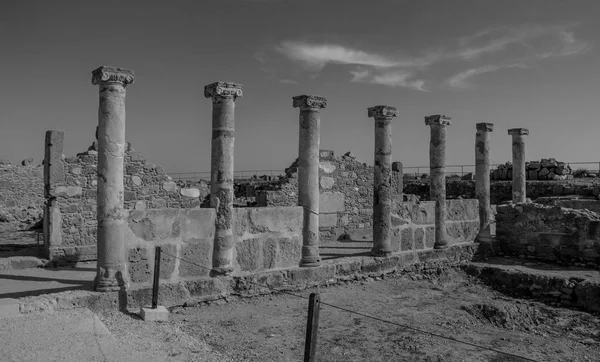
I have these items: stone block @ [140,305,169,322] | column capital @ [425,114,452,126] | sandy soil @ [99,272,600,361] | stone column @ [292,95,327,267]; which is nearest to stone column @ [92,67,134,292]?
stone block @ [140,305,169,322]

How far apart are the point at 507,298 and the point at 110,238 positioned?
7349 mm

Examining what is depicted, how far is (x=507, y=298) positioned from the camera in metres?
9.62

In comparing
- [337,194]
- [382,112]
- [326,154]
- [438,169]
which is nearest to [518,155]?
[438,169]

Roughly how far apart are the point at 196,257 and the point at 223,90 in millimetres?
2867

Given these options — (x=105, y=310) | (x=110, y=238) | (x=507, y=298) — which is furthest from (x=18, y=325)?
(x=507, y=298)

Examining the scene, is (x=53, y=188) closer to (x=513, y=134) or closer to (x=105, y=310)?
(x=105, y=310)

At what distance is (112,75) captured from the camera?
24.3ft

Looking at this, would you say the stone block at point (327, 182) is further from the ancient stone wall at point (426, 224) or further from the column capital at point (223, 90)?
the column capital at point (223, 90)

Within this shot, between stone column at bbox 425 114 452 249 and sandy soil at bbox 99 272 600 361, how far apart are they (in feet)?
7.50

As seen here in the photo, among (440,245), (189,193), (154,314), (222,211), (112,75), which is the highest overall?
(112,75)

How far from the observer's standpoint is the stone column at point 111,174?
733 cm

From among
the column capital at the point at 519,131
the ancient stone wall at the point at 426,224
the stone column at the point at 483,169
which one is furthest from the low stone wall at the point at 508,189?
the ancient stone wall at the point at 426,224

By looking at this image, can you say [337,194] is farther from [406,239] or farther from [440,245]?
[440,245]

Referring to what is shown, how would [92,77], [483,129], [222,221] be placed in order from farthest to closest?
[483,129] < [222,221] < [92,77]
